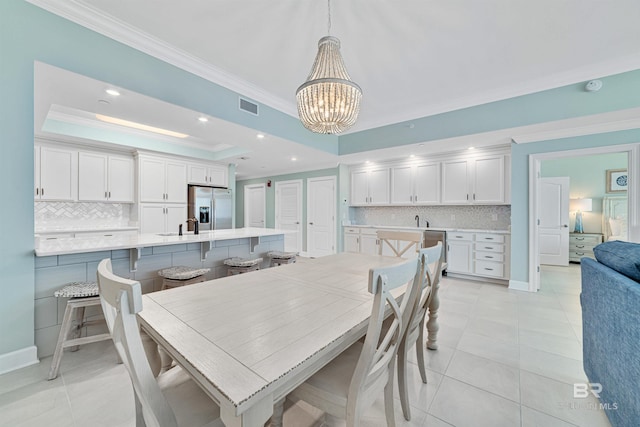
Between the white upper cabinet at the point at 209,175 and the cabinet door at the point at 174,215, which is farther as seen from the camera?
the white upper cabinet at the point at 209,175

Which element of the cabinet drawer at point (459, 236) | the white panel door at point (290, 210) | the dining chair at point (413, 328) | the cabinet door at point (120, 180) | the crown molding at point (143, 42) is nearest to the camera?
the dining chair at point (413, 328)

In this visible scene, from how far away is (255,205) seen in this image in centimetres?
764

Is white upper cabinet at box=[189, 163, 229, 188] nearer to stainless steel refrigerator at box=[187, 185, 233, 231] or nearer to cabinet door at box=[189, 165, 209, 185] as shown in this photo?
cabinet door at box=[189, 165, 209, 185]

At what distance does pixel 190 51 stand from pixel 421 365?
3.42m

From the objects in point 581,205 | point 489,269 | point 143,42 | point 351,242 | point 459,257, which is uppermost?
point 143,42

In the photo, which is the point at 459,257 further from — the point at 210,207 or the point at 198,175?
the point at 198,175

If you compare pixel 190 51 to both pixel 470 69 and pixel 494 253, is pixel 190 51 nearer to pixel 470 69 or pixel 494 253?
pixel 470 69

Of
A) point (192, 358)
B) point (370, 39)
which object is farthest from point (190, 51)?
point (192, 358)

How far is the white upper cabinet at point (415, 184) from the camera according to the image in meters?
4.74

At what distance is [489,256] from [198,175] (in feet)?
18.4

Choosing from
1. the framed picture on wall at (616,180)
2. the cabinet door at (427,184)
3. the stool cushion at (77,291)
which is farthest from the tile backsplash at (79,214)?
the framed picture on wall at (616,180)

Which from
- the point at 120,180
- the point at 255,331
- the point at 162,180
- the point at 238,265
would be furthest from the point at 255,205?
the point at 255,331

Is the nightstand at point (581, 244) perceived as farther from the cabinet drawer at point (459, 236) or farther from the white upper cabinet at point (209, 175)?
the white upper cabinet at point (209, 175)

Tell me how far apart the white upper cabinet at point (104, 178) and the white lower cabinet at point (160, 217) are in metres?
0.35
